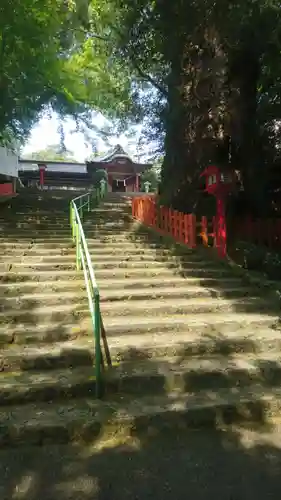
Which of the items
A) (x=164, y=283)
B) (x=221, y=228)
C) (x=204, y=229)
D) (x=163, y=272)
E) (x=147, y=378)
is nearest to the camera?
(x=147, y=378)

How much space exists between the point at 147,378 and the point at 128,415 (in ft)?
2.17

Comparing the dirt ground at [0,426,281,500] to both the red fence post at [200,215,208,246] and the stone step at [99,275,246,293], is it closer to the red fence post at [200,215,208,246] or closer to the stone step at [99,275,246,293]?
the stone step at [99,275,246,293]

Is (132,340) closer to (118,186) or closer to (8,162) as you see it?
(8,162)

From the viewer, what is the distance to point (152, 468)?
10.5 feet

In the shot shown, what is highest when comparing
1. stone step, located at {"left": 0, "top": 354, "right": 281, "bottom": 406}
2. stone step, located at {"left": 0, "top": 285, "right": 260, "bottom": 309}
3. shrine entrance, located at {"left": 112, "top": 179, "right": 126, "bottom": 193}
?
shrine entrance, located at {"left": 112, "top": 179, "right": 126, "bottom": 193}

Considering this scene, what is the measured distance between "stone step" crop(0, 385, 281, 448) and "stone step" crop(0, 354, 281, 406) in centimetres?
12

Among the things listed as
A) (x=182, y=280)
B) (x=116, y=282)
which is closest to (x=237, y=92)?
(x=182, y=280)

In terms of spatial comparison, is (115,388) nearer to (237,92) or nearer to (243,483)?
(243,483)

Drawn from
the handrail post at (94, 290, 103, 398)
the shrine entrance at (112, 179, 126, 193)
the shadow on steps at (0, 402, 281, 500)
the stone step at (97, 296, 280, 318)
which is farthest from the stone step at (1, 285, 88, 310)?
the shrine entrance at (112, 179, 126, 193)

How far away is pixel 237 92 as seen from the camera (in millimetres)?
9539

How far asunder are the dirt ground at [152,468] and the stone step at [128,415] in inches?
4.2

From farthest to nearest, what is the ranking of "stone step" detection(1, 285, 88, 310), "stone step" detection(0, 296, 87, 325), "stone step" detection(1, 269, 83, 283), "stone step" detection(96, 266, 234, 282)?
"stone step" detection(96, 266, 234, 282) < "stone step" detection(1, 269, 83, 283) < "stone step" detection(1, 285, 88, 310) < "stone step" detection(0, 296, 87, 325)

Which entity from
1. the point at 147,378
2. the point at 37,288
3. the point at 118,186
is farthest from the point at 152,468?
the point at 118,186

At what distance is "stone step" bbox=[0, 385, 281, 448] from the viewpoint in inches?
141
